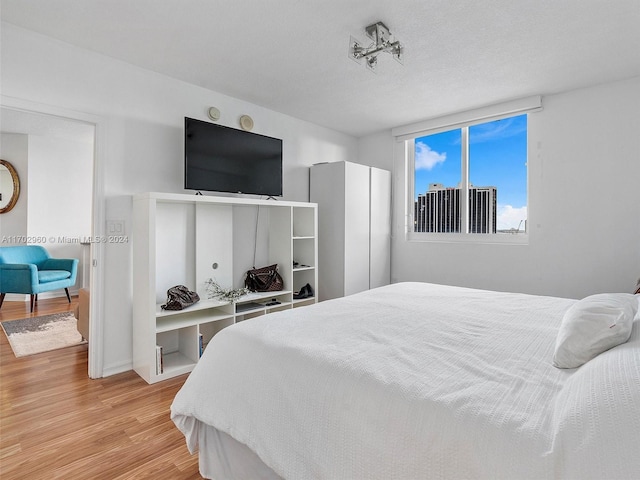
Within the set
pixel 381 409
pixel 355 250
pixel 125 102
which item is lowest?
pixel 381 409

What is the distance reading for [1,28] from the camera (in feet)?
7.32

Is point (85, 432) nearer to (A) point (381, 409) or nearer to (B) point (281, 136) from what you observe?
(A) point (381, 409)

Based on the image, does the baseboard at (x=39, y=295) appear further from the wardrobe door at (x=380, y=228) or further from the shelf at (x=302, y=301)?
the wardrobe door at (x=380, y=228)

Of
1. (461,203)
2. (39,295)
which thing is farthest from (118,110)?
(39,295)

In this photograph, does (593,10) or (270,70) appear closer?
(593,10)

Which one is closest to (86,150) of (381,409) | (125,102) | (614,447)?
(125,102)

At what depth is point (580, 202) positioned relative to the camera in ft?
10.6

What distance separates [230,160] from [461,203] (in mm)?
2633

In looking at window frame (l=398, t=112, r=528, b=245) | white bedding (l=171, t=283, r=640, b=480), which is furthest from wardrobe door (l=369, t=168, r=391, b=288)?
white bedding (l=171, t=283, r=640, b=480)

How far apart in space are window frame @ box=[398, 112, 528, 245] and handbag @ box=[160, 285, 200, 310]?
9.04 feet

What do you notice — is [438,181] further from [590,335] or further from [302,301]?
[590,335]

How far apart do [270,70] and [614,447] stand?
3.00m

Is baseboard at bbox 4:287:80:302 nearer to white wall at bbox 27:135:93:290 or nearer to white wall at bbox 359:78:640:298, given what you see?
white wall at bbox 27:135:93:290

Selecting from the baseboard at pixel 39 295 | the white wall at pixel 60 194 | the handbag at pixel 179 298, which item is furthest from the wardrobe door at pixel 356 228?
the baseboard at pixel 39 295
